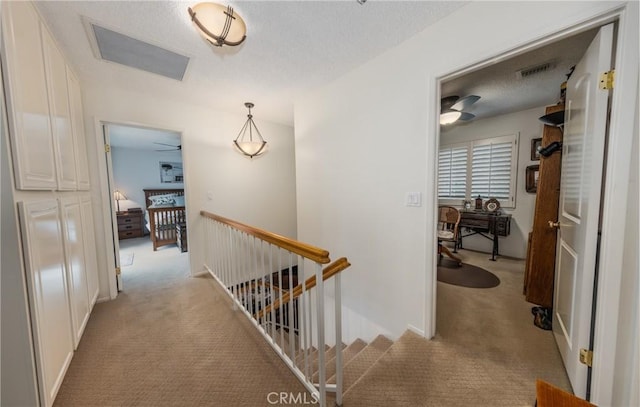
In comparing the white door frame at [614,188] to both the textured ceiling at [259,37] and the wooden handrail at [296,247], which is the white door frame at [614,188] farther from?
the wooden handrail at [296,247]

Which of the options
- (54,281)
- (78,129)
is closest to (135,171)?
(78,129)

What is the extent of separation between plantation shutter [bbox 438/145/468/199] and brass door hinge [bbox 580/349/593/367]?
10.2ft

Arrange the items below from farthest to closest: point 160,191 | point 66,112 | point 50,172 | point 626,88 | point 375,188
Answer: point 160,191 < point 375,188 < point 66,112 < point 50,172 < point 626,88

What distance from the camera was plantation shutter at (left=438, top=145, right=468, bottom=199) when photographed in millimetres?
3910

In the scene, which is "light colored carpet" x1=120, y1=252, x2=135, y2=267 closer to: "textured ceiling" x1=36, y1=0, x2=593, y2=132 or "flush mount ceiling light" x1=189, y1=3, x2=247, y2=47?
"textured ceiling" x1=36, y1=0, x2=593, y2=132

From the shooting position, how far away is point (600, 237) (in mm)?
1084

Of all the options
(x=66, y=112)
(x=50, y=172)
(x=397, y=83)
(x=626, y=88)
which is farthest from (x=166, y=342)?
(x=626, y=88)

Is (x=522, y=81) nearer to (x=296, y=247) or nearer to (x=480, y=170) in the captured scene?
(x=480, y=170)

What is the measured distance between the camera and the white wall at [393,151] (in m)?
1.30

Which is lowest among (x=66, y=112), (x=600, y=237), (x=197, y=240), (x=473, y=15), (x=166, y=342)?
(x=166, y=342)

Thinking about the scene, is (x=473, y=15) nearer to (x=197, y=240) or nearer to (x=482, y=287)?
(x=482, y=287)

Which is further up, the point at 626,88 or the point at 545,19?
the point at 545,19

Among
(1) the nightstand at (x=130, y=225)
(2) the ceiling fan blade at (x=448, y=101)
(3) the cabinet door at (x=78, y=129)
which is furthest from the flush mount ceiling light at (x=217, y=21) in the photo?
(1) the nightstand at (x=130, y=225)

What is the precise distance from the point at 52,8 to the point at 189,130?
4.95ft
